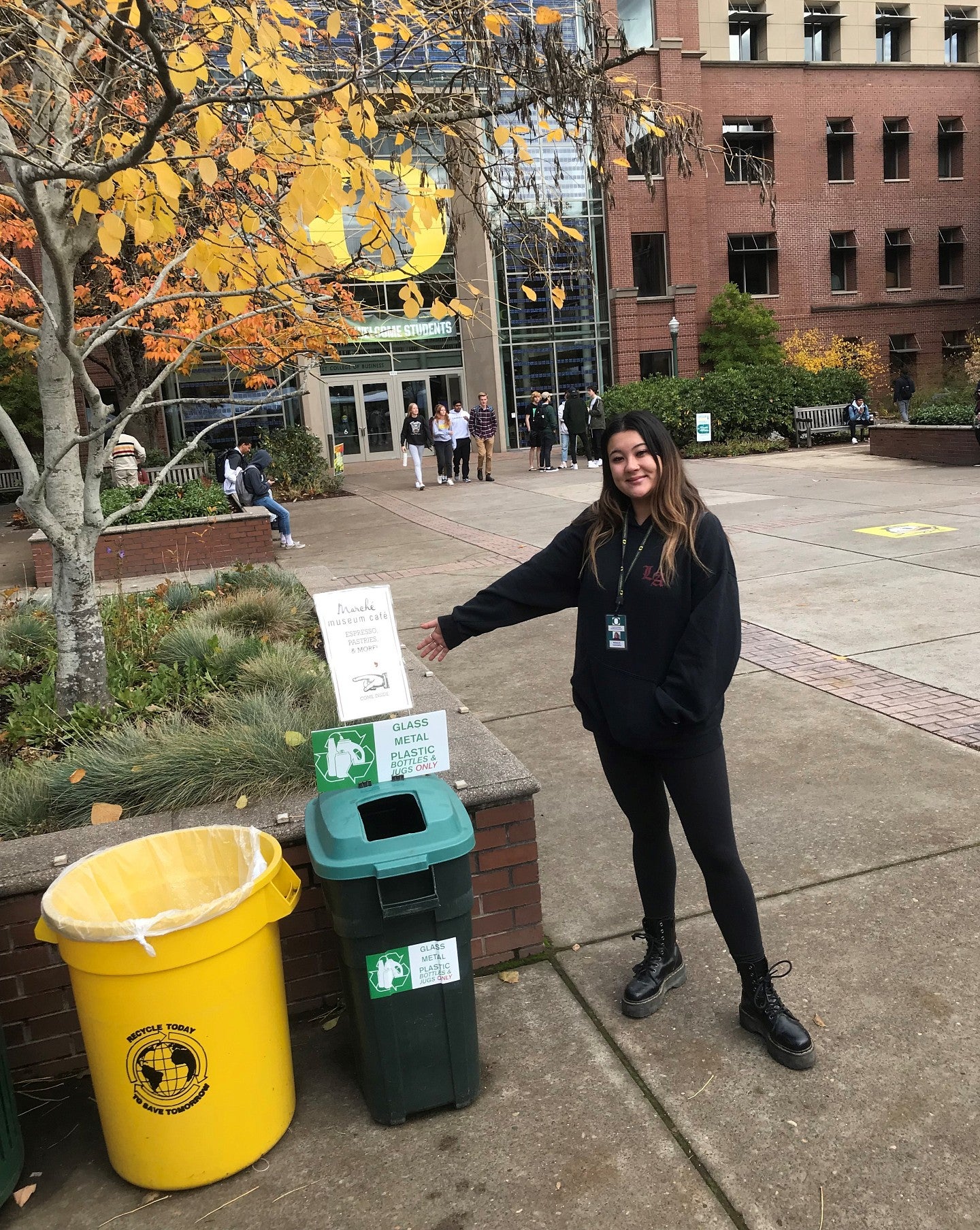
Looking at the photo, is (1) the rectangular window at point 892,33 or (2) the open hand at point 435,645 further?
(1) the rectangular window at point 892,33

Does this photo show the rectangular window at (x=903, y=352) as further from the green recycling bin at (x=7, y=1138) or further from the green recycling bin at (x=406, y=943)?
the green recycling bin at (x=7, y=1138)

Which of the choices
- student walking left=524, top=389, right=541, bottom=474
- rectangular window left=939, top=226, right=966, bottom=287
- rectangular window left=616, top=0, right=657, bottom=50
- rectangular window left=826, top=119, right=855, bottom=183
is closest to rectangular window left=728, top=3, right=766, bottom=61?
rectangular window left=616, top=0, right=657, bottom=50

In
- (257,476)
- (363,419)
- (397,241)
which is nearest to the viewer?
(397,241)

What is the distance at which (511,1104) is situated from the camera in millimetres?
2936

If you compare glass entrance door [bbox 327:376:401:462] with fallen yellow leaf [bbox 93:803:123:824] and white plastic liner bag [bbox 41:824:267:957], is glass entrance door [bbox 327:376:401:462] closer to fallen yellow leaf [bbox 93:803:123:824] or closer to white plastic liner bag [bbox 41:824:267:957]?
fallen yellow leaf [bbox 93:803:123:824]

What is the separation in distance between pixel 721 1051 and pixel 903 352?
3653cm

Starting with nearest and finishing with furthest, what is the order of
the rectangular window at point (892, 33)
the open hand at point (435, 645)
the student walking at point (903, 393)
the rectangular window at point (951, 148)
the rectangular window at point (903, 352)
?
the open hand at point (435, 645), the student walking at point (903, 393), the rectangular window at point (892, 33), the rectangular window at point (903, 352), the rectangular window at point (951, 148)

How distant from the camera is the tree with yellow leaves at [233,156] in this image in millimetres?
3521

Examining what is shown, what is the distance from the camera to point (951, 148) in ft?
117

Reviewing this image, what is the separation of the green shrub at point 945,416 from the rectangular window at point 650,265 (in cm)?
1394

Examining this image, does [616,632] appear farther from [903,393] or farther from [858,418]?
[903,393]

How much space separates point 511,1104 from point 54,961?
1508 mm

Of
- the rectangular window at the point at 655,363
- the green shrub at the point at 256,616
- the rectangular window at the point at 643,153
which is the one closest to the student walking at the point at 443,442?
the rectangular window at the point at 655,363

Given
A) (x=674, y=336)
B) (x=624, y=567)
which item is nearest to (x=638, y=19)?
(x=674, y=336)
